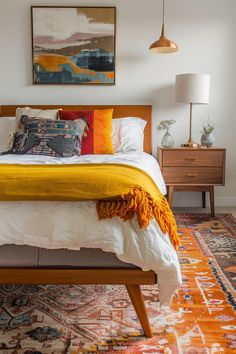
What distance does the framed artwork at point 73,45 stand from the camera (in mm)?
3807

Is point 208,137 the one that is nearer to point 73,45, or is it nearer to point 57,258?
point 73,45

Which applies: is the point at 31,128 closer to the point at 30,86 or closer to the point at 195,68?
the point at 30,86

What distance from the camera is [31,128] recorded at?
3084mm

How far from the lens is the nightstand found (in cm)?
355

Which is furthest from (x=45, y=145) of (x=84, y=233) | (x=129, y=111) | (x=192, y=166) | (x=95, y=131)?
(x=84, y=233)

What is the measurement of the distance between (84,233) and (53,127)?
5.20 feet

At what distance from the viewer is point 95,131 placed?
329 cm

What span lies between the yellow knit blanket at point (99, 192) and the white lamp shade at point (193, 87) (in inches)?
79.4

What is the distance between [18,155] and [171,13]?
2067mm

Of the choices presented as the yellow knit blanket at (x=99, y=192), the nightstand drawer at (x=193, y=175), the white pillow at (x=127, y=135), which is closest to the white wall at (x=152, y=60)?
the white pillow at (x=127, y=135)

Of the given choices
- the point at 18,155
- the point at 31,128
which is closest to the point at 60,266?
the point at 18,155

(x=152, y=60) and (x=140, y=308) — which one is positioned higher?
(x=152, y=60)

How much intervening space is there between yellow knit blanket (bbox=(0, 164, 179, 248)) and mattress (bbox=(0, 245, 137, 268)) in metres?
0.20

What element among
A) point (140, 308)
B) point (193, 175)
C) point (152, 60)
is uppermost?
point (152, 60)
